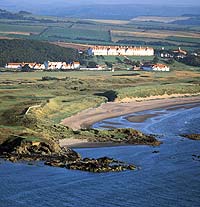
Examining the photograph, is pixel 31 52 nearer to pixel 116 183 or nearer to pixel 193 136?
pixel 193 136

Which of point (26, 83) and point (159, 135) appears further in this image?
point (26, 83)

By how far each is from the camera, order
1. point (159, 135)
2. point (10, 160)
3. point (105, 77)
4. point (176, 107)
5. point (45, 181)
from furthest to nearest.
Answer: point (105, 77) → point (176, 107) → point (159, 135) → point (10, 160) → point (45, 181)

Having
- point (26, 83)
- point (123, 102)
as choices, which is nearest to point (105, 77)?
point (26, 83)

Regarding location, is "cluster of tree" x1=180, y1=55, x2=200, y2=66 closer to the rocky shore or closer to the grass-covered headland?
the grass-covered headland

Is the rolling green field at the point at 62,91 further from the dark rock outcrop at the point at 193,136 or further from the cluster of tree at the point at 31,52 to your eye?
the cluster of tree at the point at 31,52

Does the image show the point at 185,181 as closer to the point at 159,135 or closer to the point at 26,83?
the point at 159,135
